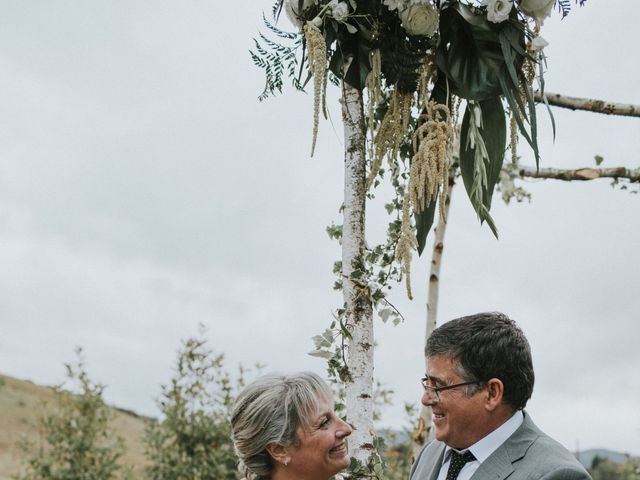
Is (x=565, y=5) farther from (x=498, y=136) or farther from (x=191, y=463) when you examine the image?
(x=191, y=463)

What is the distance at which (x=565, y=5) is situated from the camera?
12.2 ft

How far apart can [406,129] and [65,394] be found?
6578mm

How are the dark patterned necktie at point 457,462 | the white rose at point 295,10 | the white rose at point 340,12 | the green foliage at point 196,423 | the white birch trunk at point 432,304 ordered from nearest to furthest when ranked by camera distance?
the dark patterned necktie at point 457,462, the white rose at point 340,12, the white rose at point 295,10, the white birch trunk at point 432,304, the green foliage at point 196,423

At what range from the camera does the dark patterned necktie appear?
326 cm

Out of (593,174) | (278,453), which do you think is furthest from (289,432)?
(593,174)

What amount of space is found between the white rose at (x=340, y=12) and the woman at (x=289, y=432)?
1.52m

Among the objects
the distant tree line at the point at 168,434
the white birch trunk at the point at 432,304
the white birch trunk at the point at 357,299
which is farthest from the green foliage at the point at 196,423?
the white birch trunk at the point at 357,299

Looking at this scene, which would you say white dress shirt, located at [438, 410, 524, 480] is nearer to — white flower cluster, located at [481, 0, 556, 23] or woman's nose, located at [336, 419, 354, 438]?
woman's nose, located at [336, 419, 354, 438]

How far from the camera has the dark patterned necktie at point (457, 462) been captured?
128 inches

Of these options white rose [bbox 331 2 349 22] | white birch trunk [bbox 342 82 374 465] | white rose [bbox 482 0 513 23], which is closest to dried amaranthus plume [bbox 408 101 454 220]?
white birch trunk [bbox 342 82 374 465]

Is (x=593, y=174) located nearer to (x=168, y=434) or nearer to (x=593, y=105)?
(x=593, y=105)

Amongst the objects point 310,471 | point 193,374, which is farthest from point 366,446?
point 193,374

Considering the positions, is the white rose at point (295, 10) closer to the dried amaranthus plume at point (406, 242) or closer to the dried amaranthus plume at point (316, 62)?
the dried amaranthus plume at point (316, 62)

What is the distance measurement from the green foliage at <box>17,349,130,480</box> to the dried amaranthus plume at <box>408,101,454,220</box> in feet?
20.4
